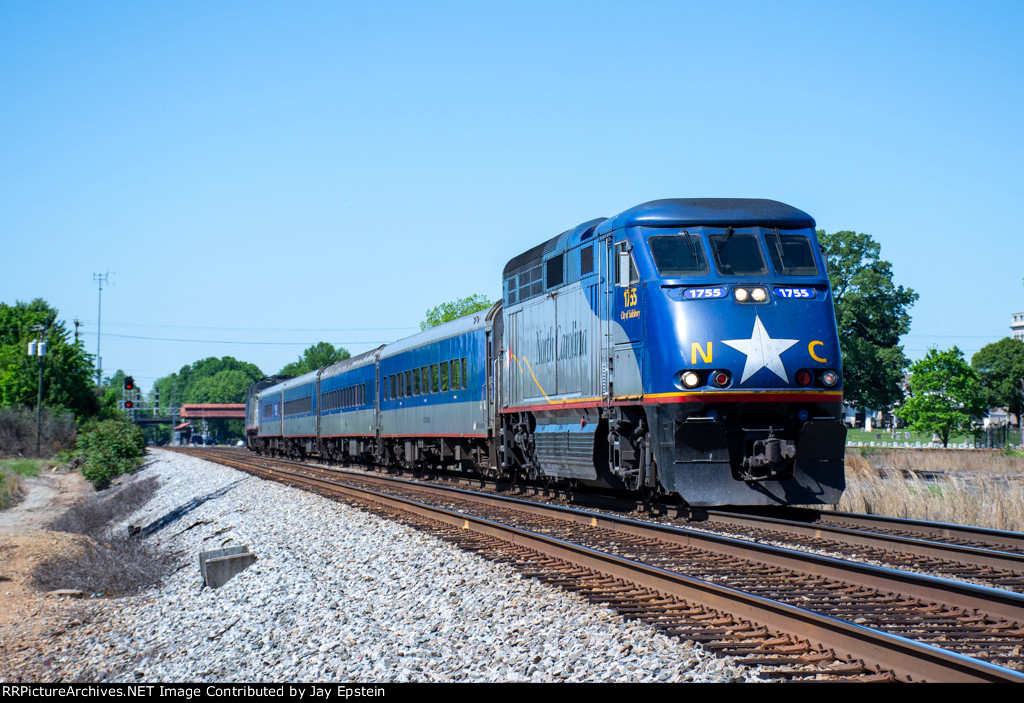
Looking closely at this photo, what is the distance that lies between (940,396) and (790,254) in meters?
35.7

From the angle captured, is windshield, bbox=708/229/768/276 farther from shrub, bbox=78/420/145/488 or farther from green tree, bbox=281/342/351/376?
green tree, bbox=281/342/351/376

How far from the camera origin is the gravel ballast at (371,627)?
6.04 meters

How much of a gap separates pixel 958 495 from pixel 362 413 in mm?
20201

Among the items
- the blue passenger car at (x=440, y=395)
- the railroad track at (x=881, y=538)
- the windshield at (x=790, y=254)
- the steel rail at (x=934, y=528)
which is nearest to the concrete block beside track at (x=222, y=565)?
the railroad track at (x=881, y=538)

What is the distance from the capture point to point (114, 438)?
43594mm

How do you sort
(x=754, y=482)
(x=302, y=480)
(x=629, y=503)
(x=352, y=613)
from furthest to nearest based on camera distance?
(x=302, y=480)
(x=629, y=503)
(x=754, y=482)
(x=352, y=613)

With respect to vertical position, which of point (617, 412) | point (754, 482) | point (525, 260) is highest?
point (525, 260)

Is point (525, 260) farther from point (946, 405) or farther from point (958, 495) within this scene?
point (946, 405)

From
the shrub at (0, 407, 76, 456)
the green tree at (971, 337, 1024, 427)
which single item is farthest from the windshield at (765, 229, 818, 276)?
the green tree at (971, 337, 1024, 427)

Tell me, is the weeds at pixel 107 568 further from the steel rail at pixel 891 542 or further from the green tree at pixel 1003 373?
the green tree at pixel 1003 373

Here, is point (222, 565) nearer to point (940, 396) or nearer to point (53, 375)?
point (940, 396)

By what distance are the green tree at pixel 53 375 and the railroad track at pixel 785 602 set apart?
6430 cm

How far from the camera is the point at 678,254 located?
38.8 ft
